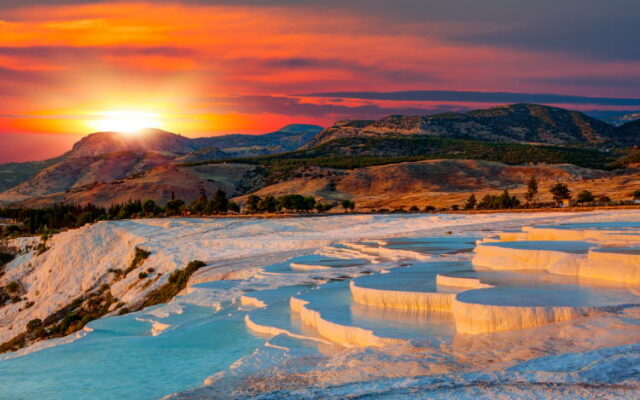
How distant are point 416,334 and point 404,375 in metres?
2.70

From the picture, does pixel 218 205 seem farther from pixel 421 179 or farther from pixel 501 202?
pixel 421 179

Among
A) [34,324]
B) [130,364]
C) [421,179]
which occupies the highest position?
[130,364]

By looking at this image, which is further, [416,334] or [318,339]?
[318,339]

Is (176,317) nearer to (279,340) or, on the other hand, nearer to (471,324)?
(279,340)

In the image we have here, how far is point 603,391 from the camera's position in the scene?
9727 millimetres

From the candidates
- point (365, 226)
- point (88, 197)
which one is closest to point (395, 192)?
point (88, 197)

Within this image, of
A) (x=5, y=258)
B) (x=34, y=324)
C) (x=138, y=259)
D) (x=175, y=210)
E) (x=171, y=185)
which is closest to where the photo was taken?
(x=34, y=324)

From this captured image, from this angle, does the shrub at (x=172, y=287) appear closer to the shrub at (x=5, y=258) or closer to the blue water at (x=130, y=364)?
the blue water at (x=130, y=364)

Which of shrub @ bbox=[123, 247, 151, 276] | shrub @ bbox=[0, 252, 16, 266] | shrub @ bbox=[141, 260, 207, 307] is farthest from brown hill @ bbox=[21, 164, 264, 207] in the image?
shrub @ bbox=[141, 260, 207, 307]

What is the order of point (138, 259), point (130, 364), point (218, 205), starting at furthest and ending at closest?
point (218, 205) < point (138, 259) < point (130, 364)

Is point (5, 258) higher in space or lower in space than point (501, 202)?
lower

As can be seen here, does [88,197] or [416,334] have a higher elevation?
[416,334]

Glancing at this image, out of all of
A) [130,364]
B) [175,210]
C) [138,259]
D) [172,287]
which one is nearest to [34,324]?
[138,259]

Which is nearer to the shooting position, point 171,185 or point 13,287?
point 13,287
